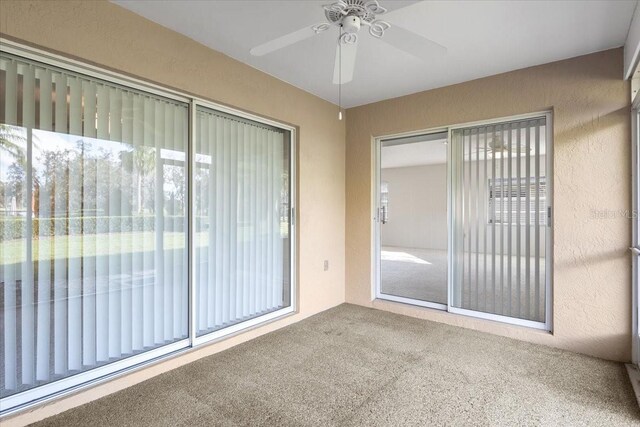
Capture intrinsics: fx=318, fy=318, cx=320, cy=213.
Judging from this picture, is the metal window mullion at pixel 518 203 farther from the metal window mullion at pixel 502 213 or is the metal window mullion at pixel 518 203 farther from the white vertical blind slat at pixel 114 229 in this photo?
the white vertical blind slat at pixel 114 229

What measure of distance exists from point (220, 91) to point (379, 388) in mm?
2515

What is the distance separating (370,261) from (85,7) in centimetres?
333

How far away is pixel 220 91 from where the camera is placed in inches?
103

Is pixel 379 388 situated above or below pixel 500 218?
below

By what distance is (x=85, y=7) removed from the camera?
187 cm

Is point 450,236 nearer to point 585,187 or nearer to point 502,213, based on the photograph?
point 502,213

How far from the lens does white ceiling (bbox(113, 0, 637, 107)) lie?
1.99 metres

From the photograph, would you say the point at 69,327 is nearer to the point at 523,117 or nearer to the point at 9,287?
the point at 9,287

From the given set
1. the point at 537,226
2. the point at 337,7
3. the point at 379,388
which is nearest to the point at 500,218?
the point at 537,226

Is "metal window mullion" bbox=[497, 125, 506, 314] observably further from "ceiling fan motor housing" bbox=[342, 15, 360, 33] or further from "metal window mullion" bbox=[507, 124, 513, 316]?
"ceiling fan motor housing" bbox=[342, 15, 360, 33]

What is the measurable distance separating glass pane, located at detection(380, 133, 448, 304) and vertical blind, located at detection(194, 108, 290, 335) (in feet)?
10.2

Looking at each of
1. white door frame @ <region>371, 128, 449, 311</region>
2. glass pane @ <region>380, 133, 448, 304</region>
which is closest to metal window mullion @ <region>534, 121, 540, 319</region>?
white door frame @ <region>371, 128, 449, 311</region>

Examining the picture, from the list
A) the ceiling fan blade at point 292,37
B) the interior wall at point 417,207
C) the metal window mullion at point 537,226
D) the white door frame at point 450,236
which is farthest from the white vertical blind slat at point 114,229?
the interior wall at point 417,207

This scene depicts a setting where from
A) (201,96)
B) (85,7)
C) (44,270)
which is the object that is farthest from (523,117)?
(44,270)
